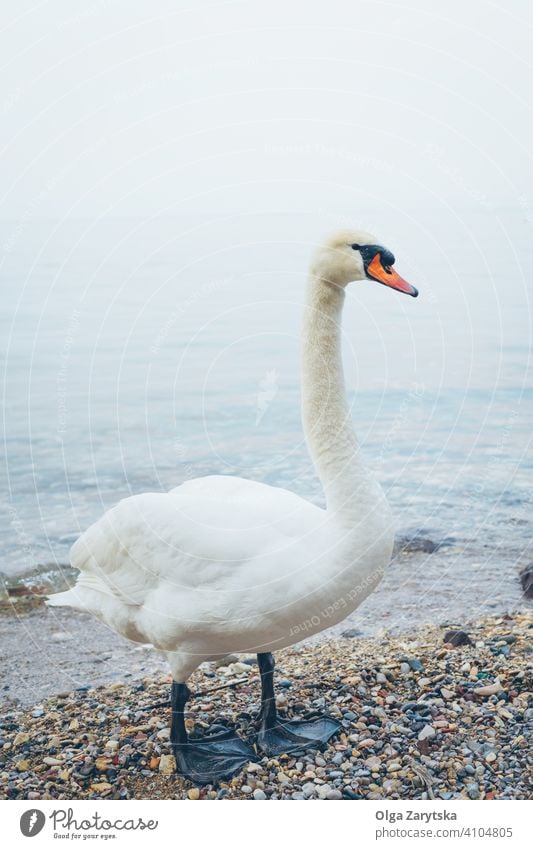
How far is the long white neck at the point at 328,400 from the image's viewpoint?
111 inches

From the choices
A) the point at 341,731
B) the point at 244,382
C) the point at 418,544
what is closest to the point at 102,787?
the point at 341,731

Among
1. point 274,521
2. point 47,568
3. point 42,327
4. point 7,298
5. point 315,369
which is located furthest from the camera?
point 42,327

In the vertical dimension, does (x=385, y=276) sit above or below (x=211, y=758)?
above

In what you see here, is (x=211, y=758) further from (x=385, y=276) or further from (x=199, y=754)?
(x=385, y=276)

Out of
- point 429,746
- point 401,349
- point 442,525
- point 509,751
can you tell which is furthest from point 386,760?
point 401,349

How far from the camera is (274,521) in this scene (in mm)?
2691

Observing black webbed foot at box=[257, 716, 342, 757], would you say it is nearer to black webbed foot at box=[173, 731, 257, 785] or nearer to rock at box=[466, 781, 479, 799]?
black webbed foot at box=[173, 731, 257, 785]

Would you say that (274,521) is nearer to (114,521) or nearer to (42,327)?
(114,521)

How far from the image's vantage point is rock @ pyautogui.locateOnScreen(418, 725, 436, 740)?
2887 mm

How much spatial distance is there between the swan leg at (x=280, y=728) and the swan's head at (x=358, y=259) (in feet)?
3.77

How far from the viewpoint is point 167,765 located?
288 cm

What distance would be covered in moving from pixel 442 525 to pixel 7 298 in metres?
3.37

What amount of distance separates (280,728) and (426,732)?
44cm

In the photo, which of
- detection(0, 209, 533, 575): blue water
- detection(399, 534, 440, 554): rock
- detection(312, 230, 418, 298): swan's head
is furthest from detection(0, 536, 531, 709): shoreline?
detection(312, 230, 418, 298): swan's head
